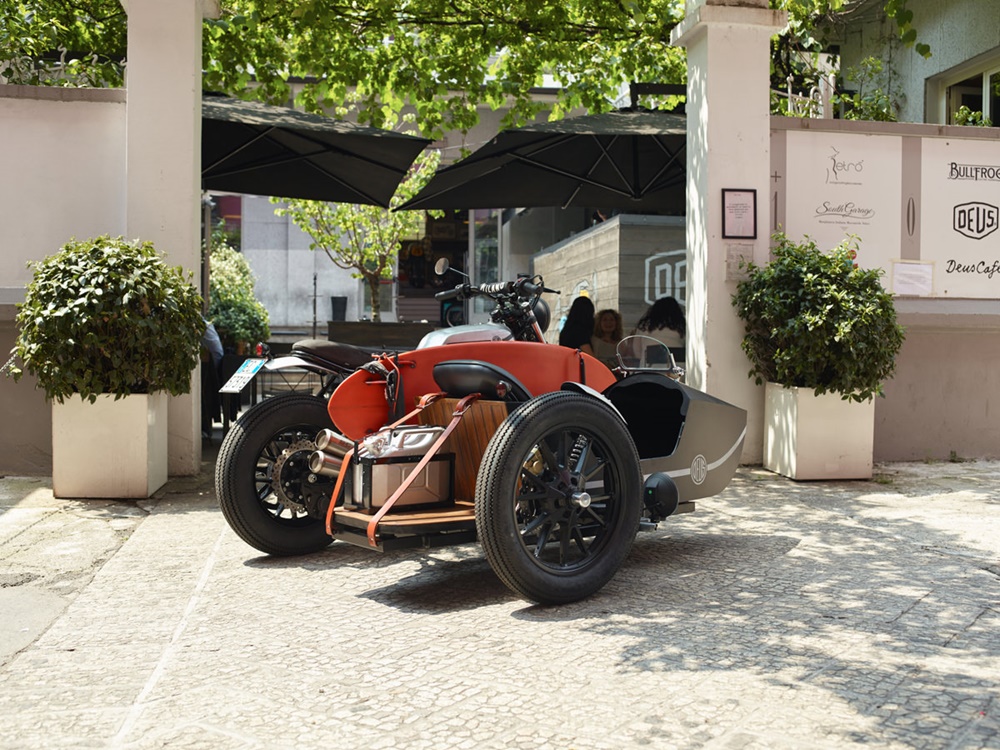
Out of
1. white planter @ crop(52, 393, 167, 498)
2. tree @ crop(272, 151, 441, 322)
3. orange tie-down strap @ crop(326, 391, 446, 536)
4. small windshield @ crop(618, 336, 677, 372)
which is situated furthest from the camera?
tree @ crop(272, 151, 441, 322)

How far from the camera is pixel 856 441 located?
24.5 ft

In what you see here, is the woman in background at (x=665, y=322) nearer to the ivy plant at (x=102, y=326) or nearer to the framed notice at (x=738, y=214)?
the framed notice at (x=738, y=214)

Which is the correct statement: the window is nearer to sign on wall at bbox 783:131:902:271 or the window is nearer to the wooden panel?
sign on wall at bbox 783:131:902:271

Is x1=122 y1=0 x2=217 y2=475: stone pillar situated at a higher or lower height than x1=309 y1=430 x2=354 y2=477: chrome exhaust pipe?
higher

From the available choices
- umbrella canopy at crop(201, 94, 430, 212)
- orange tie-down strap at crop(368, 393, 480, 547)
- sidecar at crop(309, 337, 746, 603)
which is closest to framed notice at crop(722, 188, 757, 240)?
umbrella canopy at crop(201, 94, 430, 212)

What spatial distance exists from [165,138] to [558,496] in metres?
4.71

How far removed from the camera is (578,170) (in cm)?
1065

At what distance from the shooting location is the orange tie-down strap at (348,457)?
436 centimetres

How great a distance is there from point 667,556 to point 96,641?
2.58 meters

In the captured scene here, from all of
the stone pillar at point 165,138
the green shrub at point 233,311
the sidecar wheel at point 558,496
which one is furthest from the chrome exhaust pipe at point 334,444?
the green shrub at point 233,311

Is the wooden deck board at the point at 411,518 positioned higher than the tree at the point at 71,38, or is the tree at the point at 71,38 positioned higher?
the tree at the point at 71,38

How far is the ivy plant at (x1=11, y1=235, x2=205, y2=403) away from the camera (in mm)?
6297

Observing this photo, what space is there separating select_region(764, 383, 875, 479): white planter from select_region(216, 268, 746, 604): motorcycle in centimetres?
220

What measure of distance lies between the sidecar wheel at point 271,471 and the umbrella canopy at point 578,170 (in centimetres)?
450
